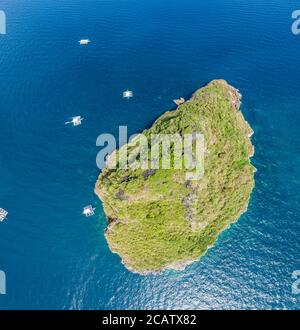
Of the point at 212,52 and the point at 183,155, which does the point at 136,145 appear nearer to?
the point at 183,155

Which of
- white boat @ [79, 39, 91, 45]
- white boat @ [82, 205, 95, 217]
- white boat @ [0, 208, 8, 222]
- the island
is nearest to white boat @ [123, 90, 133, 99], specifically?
the island

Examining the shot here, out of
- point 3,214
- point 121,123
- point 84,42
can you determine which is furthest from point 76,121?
point 84,42

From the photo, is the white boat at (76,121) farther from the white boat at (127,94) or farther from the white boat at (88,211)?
the white boat at (88,211)

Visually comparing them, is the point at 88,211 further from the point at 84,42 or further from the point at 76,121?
the point at 84,42

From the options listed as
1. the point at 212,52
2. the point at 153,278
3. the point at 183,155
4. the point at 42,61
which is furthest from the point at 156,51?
the point at 153,278

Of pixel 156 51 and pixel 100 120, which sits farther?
pixel 156 51

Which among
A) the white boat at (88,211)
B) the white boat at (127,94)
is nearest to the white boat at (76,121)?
the white boat at (127,94)

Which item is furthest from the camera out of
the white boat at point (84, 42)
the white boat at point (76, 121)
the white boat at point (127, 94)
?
the white boat at point (84, 42)

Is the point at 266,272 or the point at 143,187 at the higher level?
the point at 143,187
